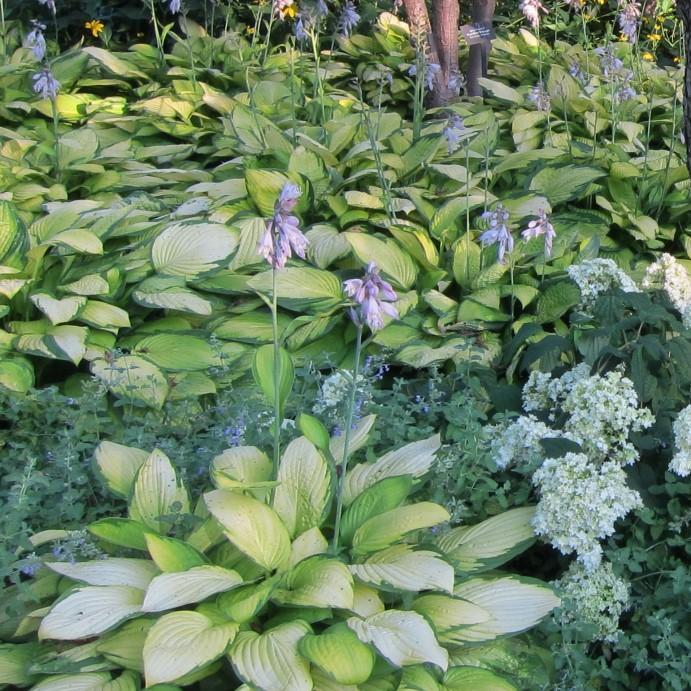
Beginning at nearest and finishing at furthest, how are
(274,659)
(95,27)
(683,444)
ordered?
(274,659) → (683,444) → (95,27)

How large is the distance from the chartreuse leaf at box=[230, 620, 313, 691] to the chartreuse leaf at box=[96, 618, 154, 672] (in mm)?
220

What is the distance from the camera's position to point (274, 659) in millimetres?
2045

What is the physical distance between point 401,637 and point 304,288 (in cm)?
186

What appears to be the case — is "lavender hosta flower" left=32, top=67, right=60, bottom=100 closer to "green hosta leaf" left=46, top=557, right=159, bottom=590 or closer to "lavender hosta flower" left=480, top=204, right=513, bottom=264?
"lavender hosta flower" left=480, top=204, right=513, bottom=264

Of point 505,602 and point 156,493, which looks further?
point 156,493

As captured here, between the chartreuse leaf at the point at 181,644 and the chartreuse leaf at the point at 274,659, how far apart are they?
1.5 inches

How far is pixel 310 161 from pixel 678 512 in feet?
8.36

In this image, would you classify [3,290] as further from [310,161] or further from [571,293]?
[571,293]

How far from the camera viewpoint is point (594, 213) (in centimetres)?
440

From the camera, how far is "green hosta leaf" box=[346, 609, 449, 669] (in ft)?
6.69

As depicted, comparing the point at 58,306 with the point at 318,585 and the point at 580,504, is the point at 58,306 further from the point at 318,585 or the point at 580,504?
the point at 580,504

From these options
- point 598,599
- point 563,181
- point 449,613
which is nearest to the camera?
point 449,613

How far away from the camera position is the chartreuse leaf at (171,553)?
84.5 inches

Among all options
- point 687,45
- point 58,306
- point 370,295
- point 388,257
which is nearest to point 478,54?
point 388,257
